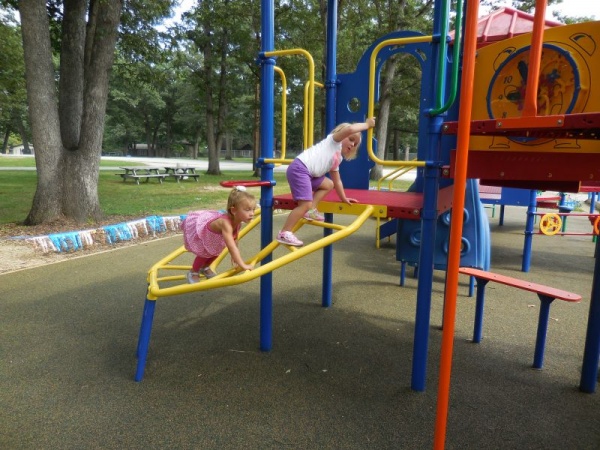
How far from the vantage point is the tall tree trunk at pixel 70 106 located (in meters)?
6.78

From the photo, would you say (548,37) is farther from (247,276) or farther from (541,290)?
(247,276)

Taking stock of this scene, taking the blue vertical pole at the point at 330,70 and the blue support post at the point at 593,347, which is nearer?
the blue support post at the point at 593,347

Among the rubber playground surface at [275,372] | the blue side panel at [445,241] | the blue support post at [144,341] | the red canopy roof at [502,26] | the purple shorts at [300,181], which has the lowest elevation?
the rubber playground surface at [275,372]

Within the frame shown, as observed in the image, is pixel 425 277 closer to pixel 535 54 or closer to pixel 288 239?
pixel 288 239

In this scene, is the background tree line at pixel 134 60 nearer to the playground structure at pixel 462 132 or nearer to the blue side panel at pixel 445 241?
the playground structure at pixel 462 132

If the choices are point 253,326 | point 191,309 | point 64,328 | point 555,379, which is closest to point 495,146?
point 555,379

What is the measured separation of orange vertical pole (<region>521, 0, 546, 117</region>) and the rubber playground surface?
5.62 feet

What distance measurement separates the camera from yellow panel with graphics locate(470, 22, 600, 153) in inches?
76.3

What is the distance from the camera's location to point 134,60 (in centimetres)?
1169

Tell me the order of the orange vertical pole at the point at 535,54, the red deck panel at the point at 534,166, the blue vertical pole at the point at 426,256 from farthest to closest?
the blue vertical pole at the point at 426,256
the red deck panel at the point at 534,166
the orange vertical pole at the point at 535,54

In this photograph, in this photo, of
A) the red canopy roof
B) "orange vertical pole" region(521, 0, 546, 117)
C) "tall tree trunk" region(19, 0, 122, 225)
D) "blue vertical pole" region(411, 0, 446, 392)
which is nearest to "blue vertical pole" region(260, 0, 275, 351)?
"blue vertical pole" region(411, 0, 446, 392)

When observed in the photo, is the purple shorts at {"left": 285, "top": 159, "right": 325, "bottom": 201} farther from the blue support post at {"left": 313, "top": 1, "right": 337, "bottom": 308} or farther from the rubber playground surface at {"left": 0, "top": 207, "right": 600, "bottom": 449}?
the rubber playground surface at {"left": 0, "top": 207, "right": 600, "bottom": 449}

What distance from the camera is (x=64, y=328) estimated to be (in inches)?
140

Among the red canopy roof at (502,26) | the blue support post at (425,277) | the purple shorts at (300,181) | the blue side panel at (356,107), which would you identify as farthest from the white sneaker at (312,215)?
the red canopy roof at (502,26)
